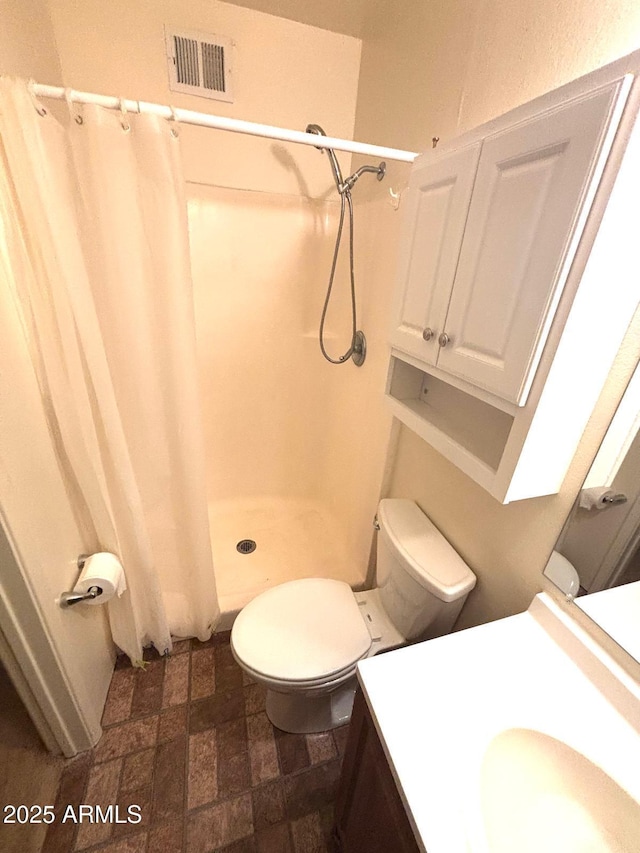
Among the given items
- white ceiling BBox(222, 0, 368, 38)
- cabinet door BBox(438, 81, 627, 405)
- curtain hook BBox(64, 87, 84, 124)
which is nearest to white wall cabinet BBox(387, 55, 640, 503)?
cabinet door BBox(438, 81, 627, 405)

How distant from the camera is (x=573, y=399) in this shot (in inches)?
26.2

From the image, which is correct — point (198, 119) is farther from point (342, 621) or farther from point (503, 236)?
point (342, 621)

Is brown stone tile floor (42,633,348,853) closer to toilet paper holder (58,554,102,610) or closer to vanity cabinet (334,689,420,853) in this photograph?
vanity cabinet (334,689,420,853)

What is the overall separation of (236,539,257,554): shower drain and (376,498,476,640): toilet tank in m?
0.83

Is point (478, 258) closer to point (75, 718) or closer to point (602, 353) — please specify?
point (602, 353)

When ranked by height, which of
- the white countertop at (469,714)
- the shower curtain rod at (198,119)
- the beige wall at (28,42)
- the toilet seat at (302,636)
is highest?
the beige wall at (28,42)

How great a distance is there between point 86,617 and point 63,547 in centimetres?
31

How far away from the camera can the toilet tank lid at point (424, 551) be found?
98 cm

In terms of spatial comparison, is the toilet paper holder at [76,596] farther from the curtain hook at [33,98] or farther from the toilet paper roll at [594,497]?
the toilet paper roll at [594,497]

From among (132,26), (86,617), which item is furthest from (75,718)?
(132,26)

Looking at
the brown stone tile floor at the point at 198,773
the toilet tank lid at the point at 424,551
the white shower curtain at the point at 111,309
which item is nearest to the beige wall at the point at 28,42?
the white shower curtain at the point at 111,309

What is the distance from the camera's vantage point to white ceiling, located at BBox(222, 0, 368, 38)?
1.30m

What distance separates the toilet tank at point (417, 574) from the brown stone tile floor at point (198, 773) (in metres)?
0.55

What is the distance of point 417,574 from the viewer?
1.01 m
